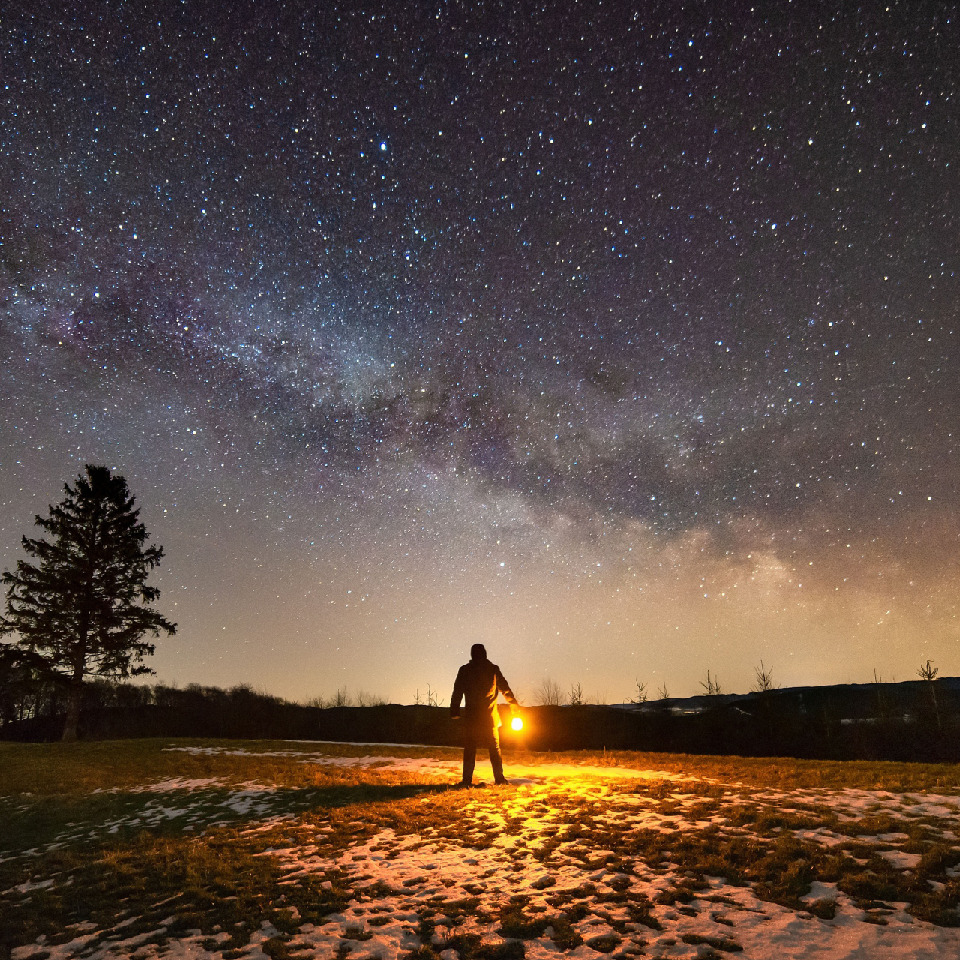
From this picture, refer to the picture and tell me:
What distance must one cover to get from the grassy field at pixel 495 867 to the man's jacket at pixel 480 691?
127 cm

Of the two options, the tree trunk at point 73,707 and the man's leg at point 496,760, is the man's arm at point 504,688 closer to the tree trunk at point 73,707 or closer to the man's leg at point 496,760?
the man's leg at point 496,760

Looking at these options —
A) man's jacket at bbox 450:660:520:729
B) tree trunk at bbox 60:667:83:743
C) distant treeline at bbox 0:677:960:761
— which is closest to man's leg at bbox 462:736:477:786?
man's jacket at bbox 450:660:520:729

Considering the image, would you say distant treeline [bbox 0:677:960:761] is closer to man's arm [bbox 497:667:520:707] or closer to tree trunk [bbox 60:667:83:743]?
tree trunk [bbox 60:667:83:743]

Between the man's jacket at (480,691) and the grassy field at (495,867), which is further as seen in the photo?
the man's jacket at (480,691)

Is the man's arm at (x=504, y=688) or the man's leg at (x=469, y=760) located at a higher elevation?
the man's arm at (x=504, y=688)

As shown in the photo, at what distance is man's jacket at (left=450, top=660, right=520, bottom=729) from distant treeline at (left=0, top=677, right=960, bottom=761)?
15.1m

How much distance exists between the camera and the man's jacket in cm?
1089

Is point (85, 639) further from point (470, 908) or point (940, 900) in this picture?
point (940, 900)

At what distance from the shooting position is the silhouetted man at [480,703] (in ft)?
35.2

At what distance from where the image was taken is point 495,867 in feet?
20.1

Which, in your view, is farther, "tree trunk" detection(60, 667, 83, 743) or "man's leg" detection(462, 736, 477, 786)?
"tree trunk" detection(60, 667, 83, 743)

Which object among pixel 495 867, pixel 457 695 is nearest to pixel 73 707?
pixel 457 695

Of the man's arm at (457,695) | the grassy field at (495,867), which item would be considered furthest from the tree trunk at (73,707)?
the man's arm at (457,695)

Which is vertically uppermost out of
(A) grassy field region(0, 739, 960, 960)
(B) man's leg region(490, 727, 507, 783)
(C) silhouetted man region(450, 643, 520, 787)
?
(C) silhouetted man region(450, 643, 520, 787)
